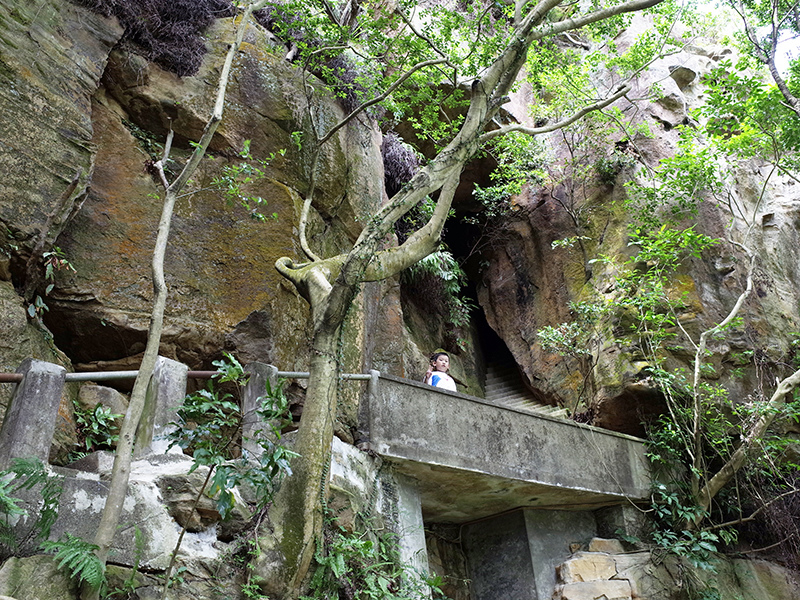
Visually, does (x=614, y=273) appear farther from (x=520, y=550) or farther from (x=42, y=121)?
(x=42, y=121)

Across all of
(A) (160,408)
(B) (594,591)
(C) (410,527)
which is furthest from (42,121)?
(B) (594,591)

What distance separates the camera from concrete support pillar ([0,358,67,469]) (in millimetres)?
3783

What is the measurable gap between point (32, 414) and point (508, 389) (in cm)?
974

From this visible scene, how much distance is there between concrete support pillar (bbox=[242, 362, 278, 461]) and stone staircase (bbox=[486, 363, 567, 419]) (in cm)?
716

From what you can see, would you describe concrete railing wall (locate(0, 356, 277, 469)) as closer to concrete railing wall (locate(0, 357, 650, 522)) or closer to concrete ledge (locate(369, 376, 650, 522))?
concrete railing wall (locate(0, 357, 650, 522))

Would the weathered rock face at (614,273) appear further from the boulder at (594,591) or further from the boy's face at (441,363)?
the boy's face at (441,363)

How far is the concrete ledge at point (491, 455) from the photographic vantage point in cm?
642

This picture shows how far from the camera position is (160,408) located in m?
4.73

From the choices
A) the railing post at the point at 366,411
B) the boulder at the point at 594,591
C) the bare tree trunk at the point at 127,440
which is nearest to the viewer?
the bare tree trunk at the point at 127,440

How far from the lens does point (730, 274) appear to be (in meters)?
10.3

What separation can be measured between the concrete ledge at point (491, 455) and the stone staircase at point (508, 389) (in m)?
2.99

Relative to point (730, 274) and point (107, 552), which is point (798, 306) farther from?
point (107, 552)

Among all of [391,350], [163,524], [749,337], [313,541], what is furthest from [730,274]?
[163,524]

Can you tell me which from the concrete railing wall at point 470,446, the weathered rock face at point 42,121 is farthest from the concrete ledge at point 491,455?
the weathered rock face at point 42,121
